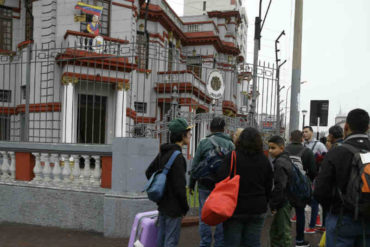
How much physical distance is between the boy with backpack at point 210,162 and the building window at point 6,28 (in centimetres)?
1558

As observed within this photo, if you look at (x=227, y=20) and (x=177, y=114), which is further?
(x=227, y=20)

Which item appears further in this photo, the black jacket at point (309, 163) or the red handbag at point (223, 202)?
the black jacket at point (309, 163)

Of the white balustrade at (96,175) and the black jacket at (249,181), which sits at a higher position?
the black jacket at (249,181)

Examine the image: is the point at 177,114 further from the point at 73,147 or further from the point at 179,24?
the point at 179,24

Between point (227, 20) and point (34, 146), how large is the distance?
2772 centimetres

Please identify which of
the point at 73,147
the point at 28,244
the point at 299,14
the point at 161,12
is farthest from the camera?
the point at 161,12

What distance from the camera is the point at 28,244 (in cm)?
547

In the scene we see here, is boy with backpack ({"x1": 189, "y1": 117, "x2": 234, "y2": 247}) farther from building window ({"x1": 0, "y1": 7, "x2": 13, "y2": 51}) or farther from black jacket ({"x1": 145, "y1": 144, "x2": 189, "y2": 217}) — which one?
building window ({"x1": 0, "y1": 7, "x2": 13, "y2": 51})

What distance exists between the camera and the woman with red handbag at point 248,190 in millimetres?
3428

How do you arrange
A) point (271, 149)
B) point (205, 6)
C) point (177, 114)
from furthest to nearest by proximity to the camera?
point (205, 6) < point (177, 114) < point (271, 149)

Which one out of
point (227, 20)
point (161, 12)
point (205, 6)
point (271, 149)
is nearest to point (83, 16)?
point (161, 12)

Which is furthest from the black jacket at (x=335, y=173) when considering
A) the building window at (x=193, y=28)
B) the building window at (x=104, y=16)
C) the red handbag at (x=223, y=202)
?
the building window at (x=193, y=28)

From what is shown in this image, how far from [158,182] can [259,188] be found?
3.79ft

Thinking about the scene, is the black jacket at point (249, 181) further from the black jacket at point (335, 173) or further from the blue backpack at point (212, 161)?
the blue backpack at point (212, 161)
